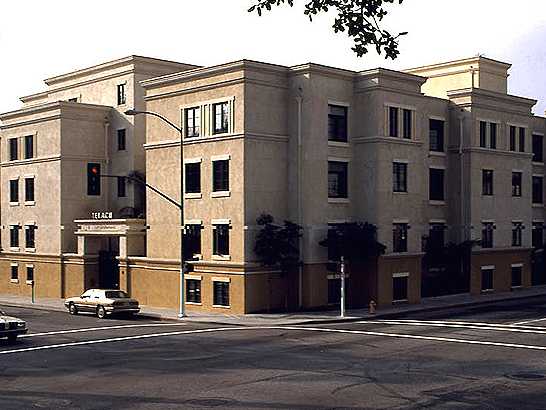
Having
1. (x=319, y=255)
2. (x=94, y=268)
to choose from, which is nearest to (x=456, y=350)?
(x=319, y=255)

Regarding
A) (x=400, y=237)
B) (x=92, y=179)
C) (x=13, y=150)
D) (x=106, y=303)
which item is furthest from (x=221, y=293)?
(x=13, y=150)

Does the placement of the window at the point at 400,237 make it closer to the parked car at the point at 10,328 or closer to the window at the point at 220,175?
the window at the point at 220,175

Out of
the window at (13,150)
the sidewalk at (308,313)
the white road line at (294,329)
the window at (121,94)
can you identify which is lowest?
the sidewalk at (308,313)

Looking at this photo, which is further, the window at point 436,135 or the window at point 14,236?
the window at point 14,236

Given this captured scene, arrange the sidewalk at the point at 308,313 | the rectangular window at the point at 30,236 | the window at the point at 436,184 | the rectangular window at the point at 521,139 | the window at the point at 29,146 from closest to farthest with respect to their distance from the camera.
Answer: the sidewalk at the point at 308,313
the window at the point at 436,184
the window at the point at 29,146
the rectangular window at the point at 521,139
the rectangular window at the point at 30,236

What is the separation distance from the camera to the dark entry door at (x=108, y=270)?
51.5 metres

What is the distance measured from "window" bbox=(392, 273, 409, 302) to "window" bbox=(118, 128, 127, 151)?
2043 cm

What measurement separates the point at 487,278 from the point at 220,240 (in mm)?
20329

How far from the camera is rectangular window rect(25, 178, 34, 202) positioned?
56312 mm

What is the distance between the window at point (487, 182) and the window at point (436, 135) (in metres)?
3.59

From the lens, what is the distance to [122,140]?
54.7 m

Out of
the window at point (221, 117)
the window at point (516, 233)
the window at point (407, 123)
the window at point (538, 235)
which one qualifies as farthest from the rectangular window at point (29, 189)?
the window at point (538, 235)

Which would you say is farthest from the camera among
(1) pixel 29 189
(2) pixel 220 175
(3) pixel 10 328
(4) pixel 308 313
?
(1) pixel 29 189

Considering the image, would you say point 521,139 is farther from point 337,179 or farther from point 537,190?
point 337,179
